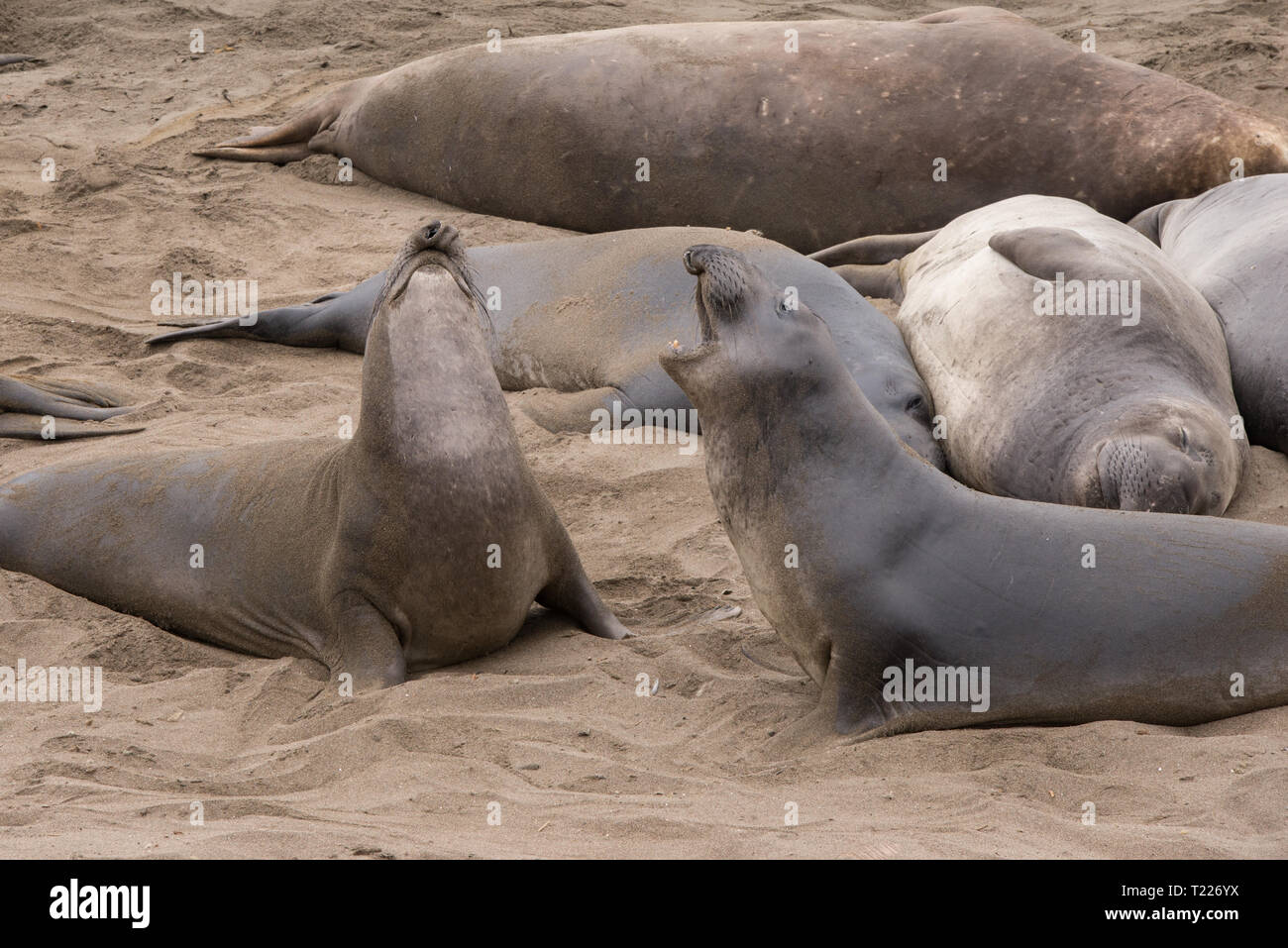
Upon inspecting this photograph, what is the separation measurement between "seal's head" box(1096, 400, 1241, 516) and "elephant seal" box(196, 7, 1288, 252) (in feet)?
8.97

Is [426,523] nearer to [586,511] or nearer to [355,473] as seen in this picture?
[355,473]

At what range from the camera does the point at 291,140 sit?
874cm

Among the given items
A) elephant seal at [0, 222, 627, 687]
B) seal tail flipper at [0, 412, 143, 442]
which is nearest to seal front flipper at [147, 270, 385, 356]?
seal tail flipper at [0, 412, 143, 442]

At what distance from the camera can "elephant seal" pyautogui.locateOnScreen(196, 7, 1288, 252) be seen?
7188 millimetres

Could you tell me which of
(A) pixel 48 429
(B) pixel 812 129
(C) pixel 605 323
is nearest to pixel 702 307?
(C) pixel 605 323

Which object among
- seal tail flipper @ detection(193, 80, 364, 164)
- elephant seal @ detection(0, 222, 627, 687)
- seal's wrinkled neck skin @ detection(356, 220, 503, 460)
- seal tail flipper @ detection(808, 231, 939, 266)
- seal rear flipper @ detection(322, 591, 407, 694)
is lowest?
seal rear flipper @ detection(322, 591, 407, 694)

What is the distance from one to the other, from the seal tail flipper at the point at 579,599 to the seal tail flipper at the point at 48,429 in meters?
2.10

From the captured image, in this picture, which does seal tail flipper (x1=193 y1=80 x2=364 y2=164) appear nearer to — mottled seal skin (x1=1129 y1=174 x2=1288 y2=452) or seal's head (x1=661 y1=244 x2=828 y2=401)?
mottled seal skin (x1=1129 y1=174 x2=1288 y2=452)

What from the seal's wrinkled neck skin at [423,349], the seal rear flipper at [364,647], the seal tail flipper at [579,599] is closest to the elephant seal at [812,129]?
the seal's wrinkled neck skin at [423,349]

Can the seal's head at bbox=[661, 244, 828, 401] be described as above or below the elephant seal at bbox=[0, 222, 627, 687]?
above

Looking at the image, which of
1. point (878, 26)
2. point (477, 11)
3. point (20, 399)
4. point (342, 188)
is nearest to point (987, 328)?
point (878, 26)

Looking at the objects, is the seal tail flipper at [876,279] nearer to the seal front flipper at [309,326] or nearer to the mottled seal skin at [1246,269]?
the mottled seal skin at [1246,269]

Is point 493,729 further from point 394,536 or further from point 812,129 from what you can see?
point 812,129

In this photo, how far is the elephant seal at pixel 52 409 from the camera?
18.2ft
